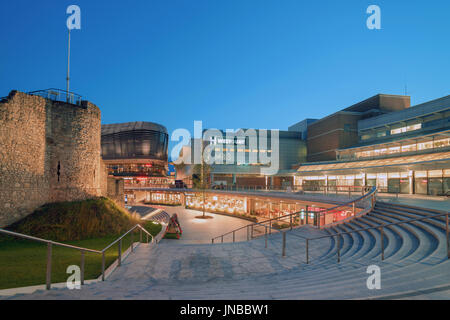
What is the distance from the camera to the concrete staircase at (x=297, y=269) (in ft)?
12.3

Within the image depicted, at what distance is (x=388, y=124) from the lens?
3738 cm

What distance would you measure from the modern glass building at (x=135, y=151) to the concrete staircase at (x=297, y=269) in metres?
59.4

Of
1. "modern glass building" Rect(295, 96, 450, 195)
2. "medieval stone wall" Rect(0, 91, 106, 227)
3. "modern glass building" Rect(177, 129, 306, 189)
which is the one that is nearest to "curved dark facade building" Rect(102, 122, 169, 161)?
"modern glass building" Rect(177, 129, 306, 189)

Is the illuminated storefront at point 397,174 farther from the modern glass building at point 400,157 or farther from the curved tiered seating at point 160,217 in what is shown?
the curved tiered seating at point 160,217

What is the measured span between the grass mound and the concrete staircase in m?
7.12

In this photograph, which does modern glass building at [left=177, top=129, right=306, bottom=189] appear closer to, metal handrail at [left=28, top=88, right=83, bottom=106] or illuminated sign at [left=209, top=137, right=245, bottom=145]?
illuminated sign at [left=209, top=137, right=245, bottom=145]

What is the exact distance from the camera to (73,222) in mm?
14547

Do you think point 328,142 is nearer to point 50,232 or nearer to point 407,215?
point 407,215

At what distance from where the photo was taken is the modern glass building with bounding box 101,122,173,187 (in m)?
66.9

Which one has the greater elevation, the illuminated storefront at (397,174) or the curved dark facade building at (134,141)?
the curved dark facade building at (134,141)

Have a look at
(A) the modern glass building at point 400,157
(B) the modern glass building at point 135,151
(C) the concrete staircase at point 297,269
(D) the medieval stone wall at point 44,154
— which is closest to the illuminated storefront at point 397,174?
(A) the modern glass building at point 400,157

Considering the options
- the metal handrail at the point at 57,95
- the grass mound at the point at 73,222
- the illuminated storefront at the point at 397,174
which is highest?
the metal handrail at the point at 57,95
